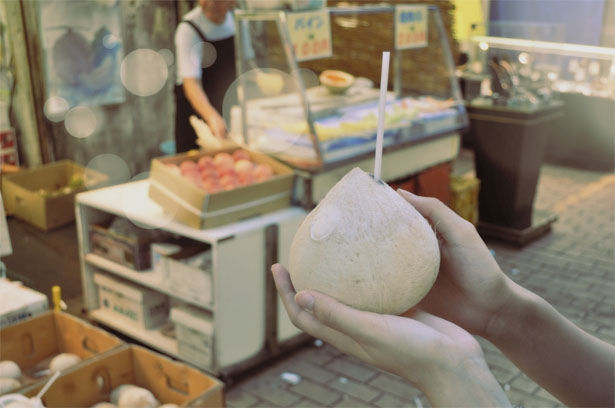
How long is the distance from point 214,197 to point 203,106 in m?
1.29

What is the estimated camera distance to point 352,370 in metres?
3.53

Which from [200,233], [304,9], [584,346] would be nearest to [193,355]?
[200,233]

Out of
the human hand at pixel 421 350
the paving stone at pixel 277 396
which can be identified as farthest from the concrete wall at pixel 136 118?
the human hand at pixel 421 350

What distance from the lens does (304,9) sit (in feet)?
12.3

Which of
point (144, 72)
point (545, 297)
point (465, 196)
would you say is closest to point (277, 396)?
point (545, 297)

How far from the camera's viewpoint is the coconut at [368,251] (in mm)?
1264

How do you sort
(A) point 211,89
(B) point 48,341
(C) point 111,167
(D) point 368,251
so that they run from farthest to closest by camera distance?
(C) point 111,167, (A) point 211,89, (B) point 48,341, (D) point 368,251

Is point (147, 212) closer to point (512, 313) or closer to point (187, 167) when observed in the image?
point (187, 167)

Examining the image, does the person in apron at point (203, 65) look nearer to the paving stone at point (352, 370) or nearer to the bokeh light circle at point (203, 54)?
the bokeh light circle at point (203, 54)

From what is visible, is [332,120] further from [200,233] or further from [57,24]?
[57,24]

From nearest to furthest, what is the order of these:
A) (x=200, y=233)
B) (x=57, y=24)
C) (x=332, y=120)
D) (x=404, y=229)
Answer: (x=404, y=229) < (x=200, y=233) < (x=332, y=120) < (x=57, y=24)

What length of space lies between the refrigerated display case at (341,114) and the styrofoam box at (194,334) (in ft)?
3.08

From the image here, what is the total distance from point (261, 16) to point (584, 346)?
2.93m

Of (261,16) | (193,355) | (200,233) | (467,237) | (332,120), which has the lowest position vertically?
(193,355)
